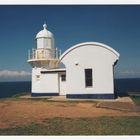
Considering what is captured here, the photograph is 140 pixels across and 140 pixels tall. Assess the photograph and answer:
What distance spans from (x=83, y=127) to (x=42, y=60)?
34.8ft

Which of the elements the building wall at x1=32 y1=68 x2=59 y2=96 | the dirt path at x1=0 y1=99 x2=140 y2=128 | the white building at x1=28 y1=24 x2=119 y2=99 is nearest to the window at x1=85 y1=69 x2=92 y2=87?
the white building at x1=28 y1=24 x2=119 y2=99

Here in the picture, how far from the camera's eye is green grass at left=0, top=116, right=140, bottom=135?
10.8 meters

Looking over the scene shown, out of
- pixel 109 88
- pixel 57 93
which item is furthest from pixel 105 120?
pixel 57 93

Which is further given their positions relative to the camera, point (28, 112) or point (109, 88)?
point (109, 88)

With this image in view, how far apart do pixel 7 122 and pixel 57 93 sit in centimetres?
913

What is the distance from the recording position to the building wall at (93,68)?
1867cm

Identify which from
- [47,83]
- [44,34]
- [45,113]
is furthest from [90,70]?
[45,113]

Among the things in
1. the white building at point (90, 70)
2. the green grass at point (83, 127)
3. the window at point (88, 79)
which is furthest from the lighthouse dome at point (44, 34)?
the green grass at point (83, 127)

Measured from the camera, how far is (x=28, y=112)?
14359 millimetres

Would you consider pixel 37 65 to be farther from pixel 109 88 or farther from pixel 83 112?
pixel 83 112

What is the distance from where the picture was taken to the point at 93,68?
18.8 m

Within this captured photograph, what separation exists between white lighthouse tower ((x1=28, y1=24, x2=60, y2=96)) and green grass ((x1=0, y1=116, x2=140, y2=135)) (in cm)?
895

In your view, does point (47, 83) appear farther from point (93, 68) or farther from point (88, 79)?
point (93, 68)

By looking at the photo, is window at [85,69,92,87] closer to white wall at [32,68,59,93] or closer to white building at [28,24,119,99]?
white building at [28,24,119,99]
